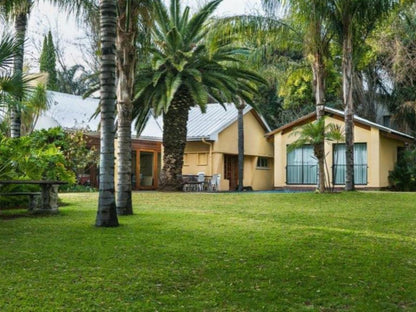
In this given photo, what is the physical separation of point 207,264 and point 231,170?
81.9 feet

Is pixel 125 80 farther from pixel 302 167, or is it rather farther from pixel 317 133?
pixel 302 167

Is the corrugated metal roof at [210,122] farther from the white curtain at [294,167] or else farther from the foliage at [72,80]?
the foliage at [72,80]

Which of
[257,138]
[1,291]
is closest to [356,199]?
[1,291]

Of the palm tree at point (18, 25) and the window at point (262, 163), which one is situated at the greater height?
the palm tree at point (18, 25)

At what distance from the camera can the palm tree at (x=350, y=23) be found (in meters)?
17.9

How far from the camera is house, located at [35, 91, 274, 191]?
2616 cm

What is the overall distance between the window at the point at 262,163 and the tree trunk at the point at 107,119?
23.7m

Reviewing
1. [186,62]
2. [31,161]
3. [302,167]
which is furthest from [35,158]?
[302,167]

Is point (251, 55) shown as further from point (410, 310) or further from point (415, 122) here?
point (410, 310)

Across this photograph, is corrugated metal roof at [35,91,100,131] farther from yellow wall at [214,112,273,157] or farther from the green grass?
the green grass

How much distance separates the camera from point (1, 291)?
189 inches

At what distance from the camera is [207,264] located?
6.06 m

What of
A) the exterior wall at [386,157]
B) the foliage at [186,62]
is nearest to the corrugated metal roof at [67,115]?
the foliage at [186,62]

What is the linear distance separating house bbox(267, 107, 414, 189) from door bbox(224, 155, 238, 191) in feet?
9.20
